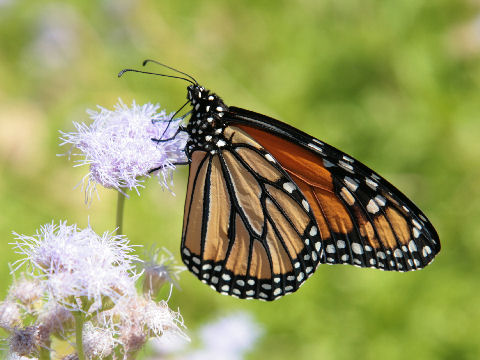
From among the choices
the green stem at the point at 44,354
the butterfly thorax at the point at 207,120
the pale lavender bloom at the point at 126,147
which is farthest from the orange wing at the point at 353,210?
the green stem at the point at 44,354

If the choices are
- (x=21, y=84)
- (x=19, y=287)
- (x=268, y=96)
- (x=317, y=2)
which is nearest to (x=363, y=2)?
(x=317, y=2)

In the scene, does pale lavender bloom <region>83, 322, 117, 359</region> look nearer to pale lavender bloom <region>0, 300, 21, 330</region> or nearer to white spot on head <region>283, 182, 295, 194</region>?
pale lavender bloom <region>0, 300, 21, 330</region>

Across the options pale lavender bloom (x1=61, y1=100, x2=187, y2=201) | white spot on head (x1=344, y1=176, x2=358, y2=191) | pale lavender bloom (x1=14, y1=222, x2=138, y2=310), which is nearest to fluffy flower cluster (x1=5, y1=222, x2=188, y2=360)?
pale lavender bloom (x1=14, y1=222, x2=138, y2=310)

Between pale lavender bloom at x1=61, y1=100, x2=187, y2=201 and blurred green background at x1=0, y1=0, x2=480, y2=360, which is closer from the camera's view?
pale lavender bloom at x1=61, y1=100, x2=187, y2=201

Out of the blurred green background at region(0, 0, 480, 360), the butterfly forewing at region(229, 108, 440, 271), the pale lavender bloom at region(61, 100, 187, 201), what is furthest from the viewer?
the blurred green background at region(0, 0, 480, 360)

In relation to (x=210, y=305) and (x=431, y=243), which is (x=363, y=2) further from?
(x=431, y=243)

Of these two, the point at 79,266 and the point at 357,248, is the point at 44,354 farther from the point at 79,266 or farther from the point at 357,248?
the point at 357,248

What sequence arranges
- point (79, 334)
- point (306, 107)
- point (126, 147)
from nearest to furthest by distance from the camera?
point (79, 334)
point (126, 147)
point (306, 107)

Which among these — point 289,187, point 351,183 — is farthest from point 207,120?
point 351,183

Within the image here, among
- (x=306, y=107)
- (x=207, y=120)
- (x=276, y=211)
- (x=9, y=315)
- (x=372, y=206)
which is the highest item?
(x=306, y=107)
